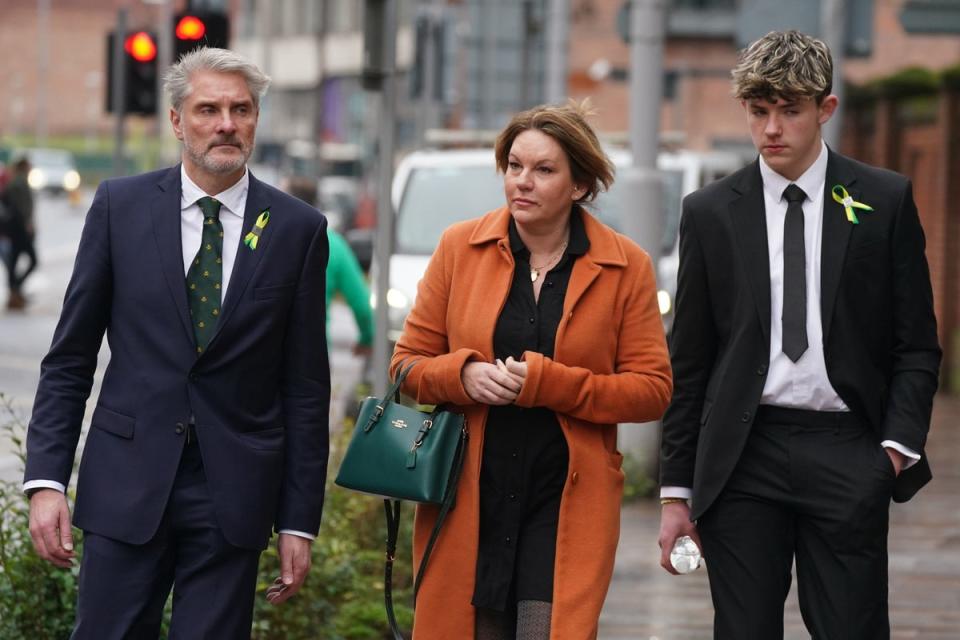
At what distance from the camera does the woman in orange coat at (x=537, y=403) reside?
15.0 ft

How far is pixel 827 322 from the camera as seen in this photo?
14.8ft

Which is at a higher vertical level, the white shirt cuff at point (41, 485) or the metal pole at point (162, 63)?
the metal pole at point (162, 63)

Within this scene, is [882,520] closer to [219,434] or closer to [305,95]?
[219,434]

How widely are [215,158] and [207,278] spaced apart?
0.91ft

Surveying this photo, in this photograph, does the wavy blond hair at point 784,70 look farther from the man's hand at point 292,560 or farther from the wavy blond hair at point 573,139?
the man's hand at point 292,560

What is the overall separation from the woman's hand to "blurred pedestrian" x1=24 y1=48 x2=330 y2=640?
372mm

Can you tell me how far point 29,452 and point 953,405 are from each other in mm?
13793

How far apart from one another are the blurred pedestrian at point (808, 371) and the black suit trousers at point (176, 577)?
44.8 inches

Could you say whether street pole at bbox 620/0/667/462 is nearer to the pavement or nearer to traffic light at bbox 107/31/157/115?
the pavement

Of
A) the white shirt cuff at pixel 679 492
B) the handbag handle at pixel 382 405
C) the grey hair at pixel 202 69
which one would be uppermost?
the grey hair at pixel 202 69

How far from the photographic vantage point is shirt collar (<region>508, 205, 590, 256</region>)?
15.5ft

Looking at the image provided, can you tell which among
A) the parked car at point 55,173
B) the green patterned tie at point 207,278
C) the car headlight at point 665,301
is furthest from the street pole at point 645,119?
the parked car at point 55,173

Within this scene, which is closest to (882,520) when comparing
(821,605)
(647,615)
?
(821,605)

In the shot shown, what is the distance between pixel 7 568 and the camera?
566cm
